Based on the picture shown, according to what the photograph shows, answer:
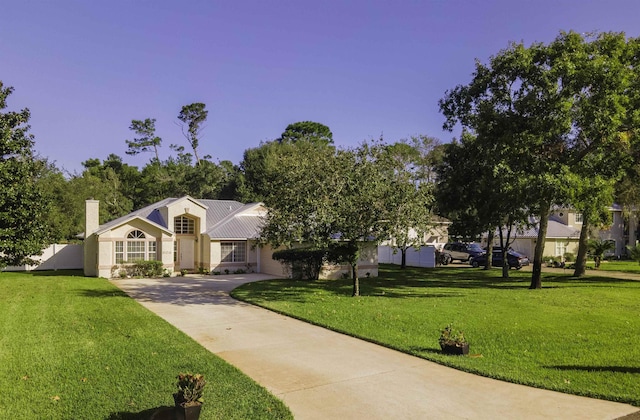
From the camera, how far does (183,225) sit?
97.0ft

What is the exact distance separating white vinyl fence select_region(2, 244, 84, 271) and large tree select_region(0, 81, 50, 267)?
17.7 meters

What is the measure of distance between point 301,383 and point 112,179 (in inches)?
1912

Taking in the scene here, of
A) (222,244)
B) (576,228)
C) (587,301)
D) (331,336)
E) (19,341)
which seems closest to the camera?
(19,341)

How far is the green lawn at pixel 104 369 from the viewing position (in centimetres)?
609

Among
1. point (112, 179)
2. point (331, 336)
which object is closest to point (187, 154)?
point (112, 179)

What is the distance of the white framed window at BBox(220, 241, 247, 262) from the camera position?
28422mm

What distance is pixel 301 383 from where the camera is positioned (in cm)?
732

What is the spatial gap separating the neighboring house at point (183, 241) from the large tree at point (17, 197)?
10.4m

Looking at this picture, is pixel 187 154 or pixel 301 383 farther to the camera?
pixel 187 154

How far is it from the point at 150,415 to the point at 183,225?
24.9 metres

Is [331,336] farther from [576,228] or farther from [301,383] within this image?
[576,228]

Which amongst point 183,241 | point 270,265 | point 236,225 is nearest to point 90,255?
point 183,241

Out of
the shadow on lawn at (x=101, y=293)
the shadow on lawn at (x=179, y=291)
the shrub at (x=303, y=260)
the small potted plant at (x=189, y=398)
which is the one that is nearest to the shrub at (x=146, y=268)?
the shadow on lawn at (x=179, y=291)

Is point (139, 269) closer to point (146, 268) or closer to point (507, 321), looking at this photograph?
point (146, 268)
